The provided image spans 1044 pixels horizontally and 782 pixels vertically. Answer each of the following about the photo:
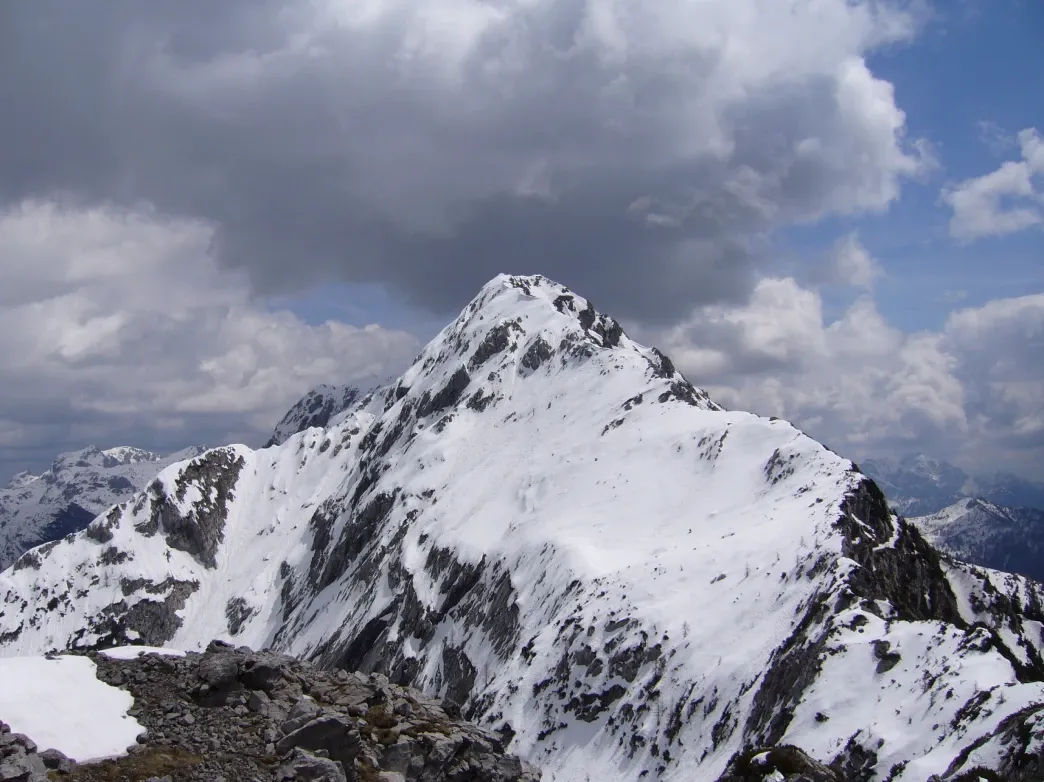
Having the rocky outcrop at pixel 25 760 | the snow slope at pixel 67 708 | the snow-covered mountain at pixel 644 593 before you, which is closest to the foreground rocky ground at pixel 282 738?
the rocky outcrop at pixel 25 760

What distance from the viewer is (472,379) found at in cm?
16875

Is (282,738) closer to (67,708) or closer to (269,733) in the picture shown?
(269,733)

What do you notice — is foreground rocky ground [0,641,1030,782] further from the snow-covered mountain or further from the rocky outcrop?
the snow-covered mountain

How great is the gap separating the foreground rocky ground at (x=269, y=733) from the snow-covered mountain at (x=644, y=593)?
18.9 m

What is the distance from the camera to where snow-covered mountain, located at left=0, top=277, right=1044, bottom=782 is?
4147 cm

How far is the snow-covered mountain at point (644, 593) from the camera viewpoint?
136 feet

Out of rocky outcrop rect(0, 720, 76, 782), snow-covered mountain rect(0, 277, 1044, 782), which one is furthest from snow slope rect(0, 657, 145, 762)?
snow-covered mountain rect(0, 277, 1044, 782)

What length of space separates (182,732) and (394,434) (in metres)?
153

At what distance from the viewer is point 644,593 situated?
6881 centimetres

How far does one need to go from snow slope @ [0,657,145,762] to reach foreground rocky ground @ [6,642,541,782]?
63 cm

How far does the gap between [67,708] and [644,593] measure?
48.1 metres

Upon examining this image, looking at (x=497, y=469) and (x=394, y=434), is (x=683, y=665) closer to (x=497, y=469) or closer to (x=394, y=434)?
(x=497, y=469)

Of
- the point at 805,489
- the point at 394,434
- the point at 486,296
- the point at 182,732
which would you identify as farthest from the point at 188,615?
the point at 182,732

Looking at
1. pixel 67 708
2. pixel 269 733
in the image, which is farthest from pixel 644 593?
pixel 67 708
